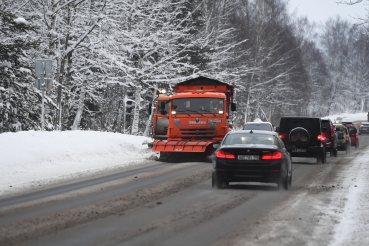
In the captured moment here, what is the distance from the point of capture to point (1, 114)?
843 inches

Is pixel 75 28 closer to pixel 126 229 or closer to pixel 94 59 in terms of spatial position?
pixel 94 59

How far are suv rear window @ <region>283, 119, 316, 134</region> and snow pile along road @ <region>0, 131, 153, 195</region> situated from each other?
5.88 metres

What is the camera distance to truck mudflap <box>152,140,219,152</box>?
2119cm

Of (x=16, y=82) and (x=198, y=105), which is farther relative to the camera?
(x=198, y=105)

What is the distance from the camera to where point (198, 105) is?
22.7 metres

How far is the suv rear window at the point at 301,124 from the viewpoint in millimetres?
23752

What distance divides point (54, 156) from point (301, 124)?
33.2 feet

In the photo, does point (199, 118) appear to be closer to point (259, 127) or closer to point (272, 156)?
point (259, 127)

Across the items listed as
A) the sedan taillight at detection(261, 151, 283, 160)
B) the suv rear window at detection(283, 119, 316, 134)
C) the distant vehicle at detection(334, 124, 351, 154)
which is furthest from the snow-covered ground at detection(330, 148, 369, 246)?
the distant vehicle at detection(334, 124, 351, 154)

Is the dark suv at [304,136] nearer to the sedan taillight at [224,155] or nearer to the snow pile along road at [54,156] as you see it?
the snow pile along road at [54,156]

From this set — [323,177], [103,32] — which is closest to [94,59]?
[103,32]

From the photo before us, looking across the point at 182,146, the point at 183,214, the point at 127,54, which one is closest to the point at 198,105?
the point at 182,146

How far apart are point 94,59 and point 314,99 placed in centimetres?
6854

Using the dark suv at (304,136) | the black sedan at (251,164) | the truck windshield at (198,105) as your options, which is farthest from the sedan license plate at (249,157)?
the dark suv at (304,136)
